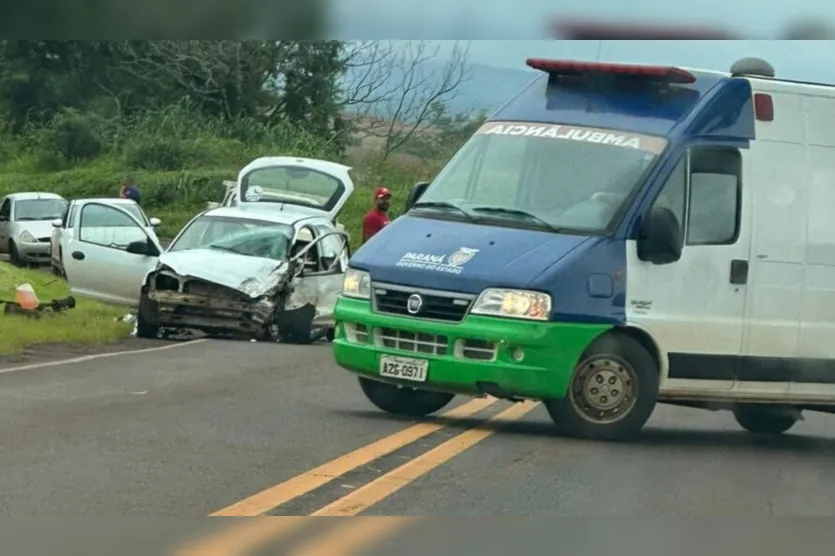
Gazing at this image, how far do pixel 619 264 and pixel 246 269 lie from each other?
26.3 ft

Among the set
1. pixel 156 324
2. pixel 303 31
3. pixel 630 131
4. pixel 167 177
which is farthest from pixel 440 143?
pixel 156 324

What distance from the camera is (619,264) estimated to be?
30.4 feet

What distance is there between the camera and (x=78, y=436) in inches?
364

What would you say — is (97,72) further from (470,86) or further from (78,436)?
(78,436)

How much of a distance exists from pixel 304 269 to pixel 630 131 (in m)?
8.15

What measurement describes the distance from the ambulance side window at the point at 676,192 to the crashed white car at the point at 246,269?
21.5 feet

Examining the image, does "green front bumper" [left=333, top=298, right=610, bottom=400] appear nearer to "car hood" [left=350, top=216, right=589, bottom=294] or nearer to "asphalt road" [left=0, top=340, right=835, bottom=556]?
"car hood" [left=350, top=216, right=589, bottom=294]

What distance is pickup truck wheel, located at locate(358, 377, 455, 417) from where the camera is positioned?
10.5m

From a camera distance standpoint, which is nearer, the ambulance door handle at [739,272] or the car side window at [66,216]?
the ambulance door handle at [739,272]

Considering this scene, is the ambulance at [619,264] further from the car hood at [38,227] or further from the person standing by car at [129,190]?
the car hood at [38,227]

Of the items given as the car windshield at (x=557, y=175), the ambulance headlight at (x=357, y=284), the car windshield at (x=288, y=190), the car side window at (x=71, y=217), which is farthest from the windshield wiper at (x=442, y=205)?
the car side window at (x=71, y=217)

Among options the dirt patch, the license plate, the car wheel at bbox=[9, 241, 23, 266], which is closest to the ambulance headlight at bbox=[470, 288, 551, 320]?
the license plate

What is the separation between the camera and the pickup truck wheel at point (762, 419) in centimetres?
1103

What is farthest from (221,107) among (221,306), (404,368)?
(221,306)
